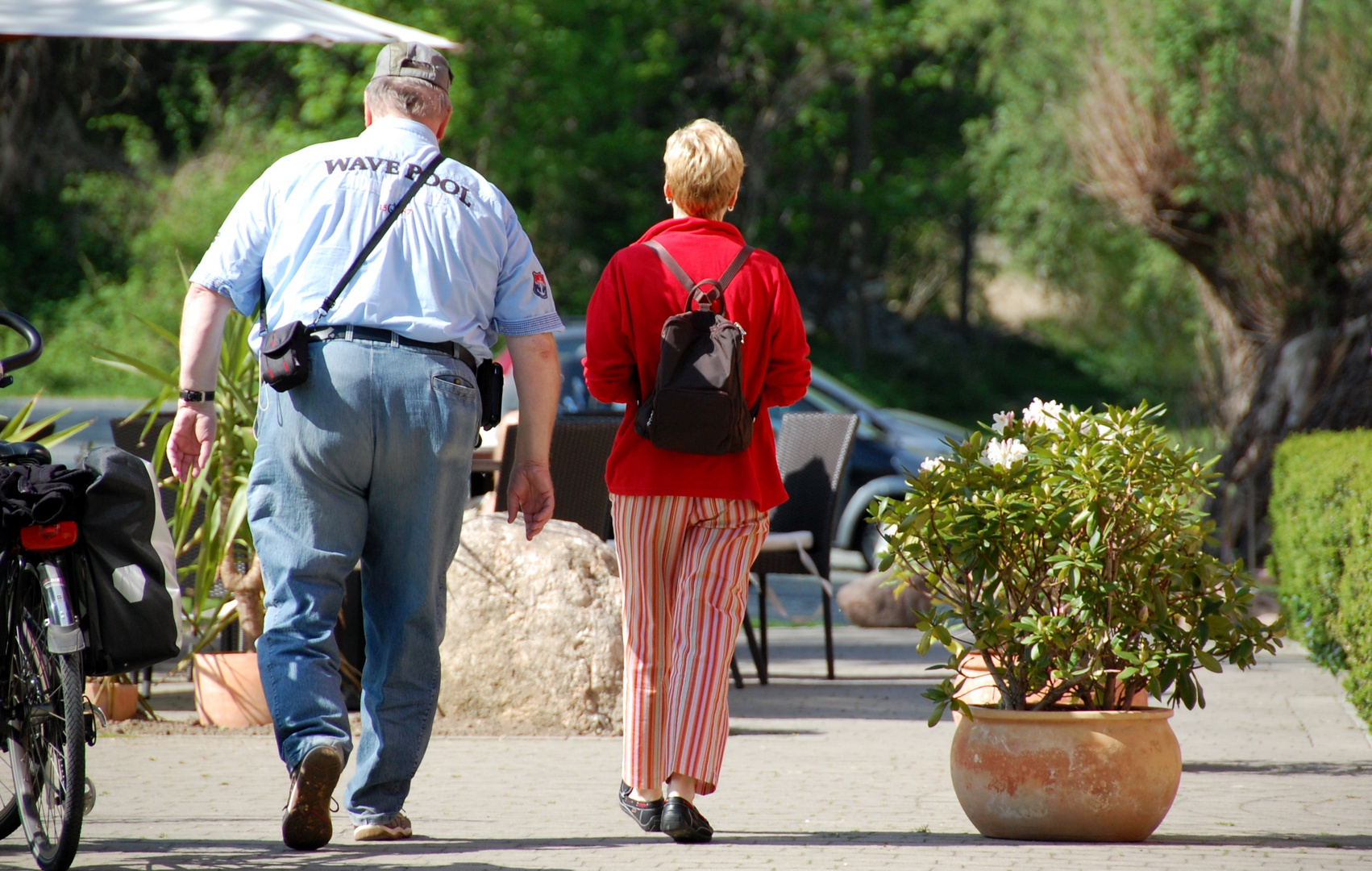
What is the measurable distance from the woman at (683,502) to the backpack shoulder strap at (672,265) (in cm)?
1

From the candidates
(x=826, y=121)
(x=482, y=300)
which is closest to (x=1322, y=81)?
(x=482, y=300)

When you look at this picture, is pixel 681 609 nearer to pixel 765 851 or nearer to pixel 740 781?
pixel 765 851

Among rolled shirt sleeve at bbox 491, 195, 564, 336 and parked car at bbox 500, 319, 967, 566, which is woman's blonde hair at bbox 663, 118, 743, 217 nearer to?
rolled shirt sleeve at bbox 491, 195, 564, 336

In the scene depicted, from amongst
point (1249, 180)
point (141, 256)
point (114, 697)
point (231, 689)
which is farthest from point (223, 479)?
point (141, 256)

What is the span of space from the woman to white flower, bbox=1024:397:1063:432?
0.68 m

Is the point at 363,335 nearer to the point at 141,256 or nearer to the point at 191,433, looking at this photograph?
the point at 191,433

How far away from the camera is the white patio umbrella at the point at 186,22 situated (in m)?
6.34

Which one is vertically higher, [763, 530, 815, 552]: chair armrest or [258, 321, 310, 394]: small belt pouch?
[258, 321, 310, 394]: small belt pouch

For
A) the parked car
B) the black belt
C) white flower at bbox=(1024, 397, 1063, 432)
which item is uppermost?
the black belt

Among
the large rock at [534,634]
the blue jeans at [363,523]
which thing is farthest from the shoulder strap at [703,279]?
the large rock at [534,634]

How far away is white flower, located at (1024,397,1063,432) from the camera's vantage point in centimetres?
415

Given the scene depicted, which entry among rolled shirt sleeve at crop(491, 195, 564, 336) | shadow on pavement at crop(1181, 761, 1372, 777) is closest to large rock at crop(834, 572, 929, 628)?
shadow on pavement at crop(1181, 761, 1372, 777)

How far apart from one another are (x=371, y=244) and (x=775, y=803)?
201cm

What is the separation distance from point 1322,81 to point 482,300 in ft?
36.6
